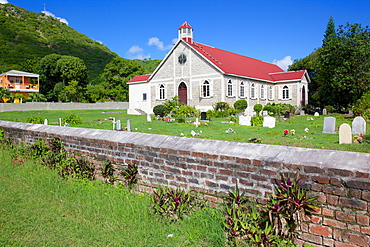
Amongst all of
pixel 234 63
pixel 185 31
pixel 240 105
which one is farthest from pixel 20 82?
pixel 240 105

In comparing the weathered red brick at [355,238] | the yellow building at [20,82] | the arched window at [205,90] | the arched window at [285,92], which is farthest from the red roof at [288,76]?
the yellow building at [20,82]

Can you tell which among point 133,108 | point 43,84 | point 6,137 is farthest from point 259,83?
point 43,84

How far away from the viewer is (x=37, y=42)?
8462 cm

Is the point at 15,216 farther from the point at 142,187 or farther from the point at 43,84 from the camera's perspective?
the point at 43,84

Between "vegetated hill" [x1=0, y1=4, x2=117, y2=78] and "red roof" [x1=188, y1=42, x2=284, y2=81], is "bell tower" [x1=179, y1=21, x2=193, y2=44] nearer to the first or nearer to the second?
"red roof" [x1=188, y1=42, x2=284, y2=81]

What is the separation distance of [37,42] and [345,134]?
9224cm

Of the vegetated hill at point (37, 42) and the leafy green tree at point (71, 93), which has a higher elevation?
the vegetated hill at point (37, 42)

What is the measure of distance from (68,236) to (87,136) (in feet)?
10.2

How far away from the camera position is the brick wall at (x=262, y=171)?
323 cm

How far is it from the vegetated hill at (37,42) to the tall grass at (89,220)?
227 ft

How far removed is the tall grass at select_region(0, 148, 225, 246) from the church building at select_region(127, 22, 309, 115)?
23.7 metres

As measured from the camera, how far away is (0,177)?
289 inches

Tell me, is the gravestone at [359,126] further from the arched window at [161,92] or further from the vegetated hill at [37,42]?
Result: the vegetated hill at [37,42]

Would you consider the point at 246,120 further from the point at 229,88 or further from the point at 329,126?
the point at 229,88
